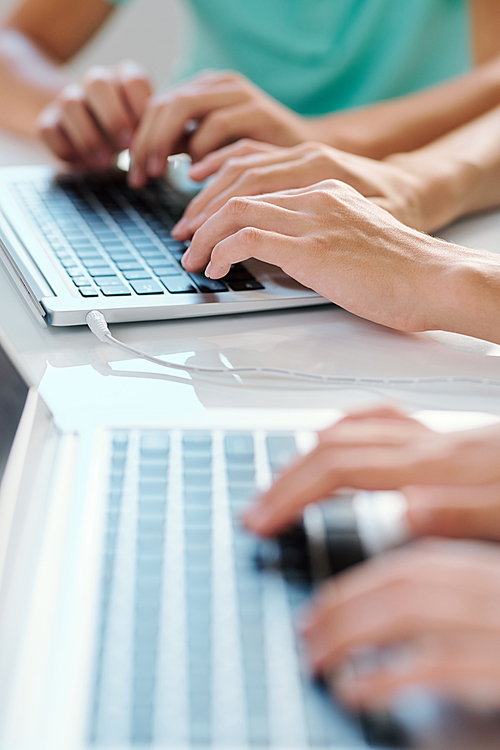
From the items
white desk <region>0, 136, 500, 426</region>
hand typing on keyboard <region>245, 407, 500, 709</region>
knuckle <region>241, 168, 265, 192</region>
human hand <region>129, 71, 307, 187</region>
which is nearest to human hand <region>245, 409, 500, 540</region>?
hand typing on keyboard <region>245, 407, 500, 709</region>

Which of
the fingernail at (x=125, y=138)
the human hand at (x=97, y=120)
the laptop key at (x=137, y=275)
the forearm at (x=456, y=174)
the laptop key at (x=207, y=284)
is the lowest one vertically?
the forearm at (x=456, y=174)

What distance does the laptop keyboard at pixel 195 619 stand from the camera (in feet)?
0.81

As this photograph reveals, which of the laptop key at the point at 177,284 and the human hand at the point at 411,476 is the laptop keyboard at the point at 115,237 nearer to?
the laptop key at the point at 177,284

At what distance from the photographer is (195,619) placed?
29 cm

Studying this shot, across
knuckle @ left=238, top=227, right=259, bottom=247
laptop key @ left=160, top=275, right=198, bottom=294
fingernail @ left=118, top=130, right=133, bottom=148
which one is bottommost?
laptop key @ left=160, top=275, right=198, bottom=294

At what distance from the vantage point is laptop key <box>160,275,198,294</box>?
0.57 metres

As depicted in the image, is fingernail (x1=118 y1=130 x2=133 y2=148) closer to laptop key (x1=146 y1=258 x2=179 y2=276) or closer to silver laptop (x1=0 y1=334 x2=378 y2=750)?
laptop key (x1=146 y1=258 x2=179 y2=276)

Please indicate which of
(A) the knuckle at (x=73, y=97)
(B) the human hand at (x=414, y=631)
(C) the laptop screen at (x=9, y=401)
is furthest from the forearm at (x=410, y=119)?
(B) the human hand at (x=414, y=631)

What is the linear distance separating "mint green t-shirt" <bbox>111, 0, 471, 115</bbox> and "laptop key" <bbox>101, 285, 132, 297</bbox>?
0.81m

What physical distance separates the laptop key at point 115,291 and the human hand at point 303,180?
120 millimetres

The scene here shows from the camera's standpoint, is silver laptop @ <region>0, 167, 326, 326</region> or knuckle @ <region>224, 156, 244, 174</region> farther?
knuckle @ <region>224, 156, 244, 174</region>

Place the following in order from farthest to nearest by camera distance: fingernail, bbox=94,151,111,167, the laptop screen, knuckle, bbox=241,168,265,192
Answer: fingernail, bbox=94,151,111,167 < knuckle, bbox=241,168,265,192 < the laptop screen

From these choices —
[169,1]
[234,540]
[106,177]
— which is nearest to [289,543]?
[234,540]

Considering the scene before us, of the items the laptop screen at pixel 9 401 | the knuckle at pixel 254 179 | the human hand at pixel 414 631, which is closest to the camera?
the human hand at pixel 414 631
